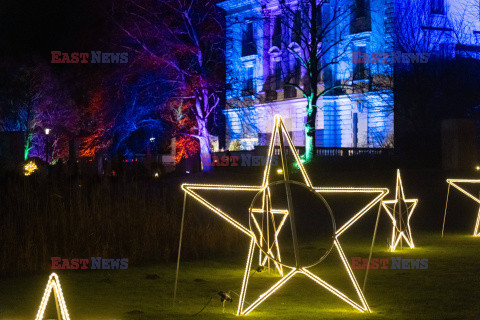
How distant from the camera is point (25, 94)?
59.3 m

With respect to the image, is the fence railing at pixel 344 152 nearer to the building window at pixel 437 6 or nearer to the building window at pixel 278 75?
the building window at pixel 437 6

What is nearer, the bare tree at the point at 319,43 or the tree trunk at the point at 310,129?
the tree trunk at the point at 310,129

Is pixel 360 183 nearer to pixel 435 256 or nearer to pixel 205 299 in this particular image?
pixel 435 256

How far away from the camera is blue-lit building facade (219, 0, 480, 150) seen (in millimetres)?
43656

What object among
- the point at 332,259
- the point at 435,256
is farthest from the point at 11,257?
the point at 435,256

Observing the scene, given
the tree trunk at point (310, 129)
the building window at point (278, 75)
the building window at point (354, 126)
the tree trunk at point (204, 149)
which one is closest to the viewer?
the tree trunk at point (310, 129)

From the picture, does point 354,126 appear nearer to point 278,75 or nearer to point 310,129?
point 278,75

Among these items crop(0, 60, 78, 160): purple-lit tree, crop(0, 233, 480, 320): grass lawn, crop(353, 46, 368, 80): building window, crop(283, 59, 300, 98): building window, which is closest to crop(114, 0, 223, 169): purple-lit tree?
crop(353, 46, 368, 80): building window

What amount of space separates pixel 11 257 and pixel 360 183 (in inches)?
921

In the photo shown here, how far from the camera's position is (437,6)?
149 feet

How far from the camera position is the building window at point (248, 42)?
60.3m

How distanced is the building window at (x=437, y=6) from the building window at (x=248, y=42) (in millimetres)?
18017

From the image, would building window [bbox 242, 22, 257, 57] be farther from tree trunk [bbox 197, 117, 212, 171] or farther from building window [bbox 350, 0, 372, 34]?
tree trunk [bbox 197, 117, 212, 171]

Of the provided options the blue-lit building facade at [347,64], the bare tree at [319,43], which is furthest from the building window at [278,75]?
the bare tree at [319,43]
